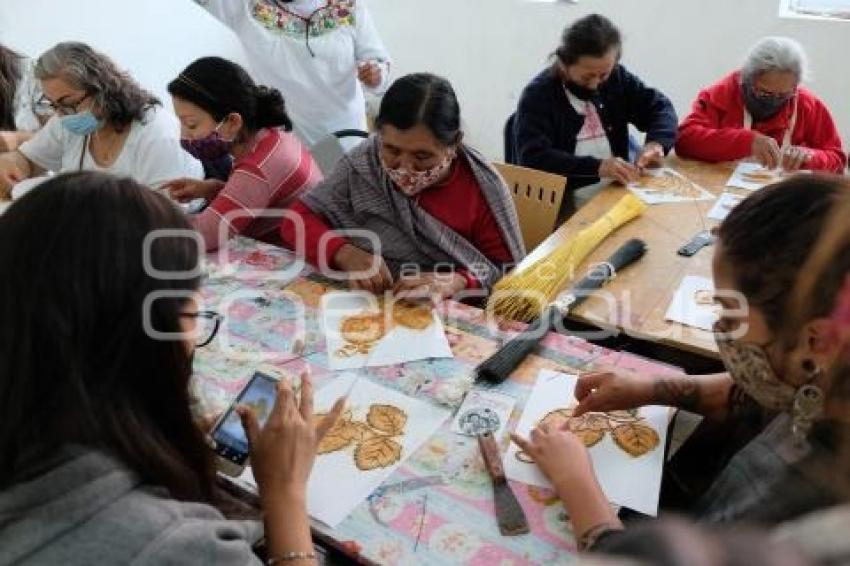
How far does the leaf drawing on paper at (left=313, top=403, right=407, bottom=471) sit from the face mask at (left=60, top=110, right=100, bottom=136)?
4.63ft

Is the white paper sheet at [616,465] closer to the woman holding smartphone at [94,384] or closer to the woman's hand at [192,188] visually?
the woman holding smartphone at [94,384]

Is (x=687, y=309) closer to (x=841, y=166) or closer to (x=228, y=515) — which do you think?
(x=228, y=515)

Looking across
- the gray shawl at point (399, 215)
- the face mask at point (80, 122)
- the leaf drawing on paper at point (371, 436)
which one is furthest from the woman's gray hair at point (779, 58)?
the face mask at point (80, 122)

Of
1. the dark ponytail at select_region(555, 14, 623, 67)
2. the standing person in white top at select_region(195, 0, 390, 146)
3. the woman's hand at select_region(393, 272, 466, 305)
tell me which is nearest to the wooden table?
the woman's hand at select_region(393, 272, 466, 305)

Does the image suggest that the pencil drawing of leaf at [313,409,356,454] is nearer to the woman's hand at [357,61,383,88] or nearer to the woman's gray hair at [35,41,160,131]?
the woman's gray hair at [35,41,160,131]

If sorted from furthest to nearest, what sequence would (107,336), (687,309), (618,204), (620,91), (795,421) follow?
1. (620,91)
2. (618,204)
3. (687,309)
4. (795,421)
5. (107,336)

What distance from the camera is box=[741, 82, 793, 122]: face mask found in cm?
Result: 264

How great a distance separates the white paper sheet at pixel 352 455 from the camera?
3.67 feet

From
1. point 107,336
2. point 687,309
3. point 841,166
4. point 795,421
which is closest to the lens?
point 107,336

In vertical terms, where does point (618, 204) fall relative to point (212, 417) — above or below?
above

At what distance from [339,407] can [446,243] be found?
734 mm

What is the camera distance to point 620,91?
2.79 metres

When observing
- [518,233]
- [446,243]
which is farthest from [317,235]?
[518,233]

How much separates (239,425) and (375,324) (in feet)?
1.60
